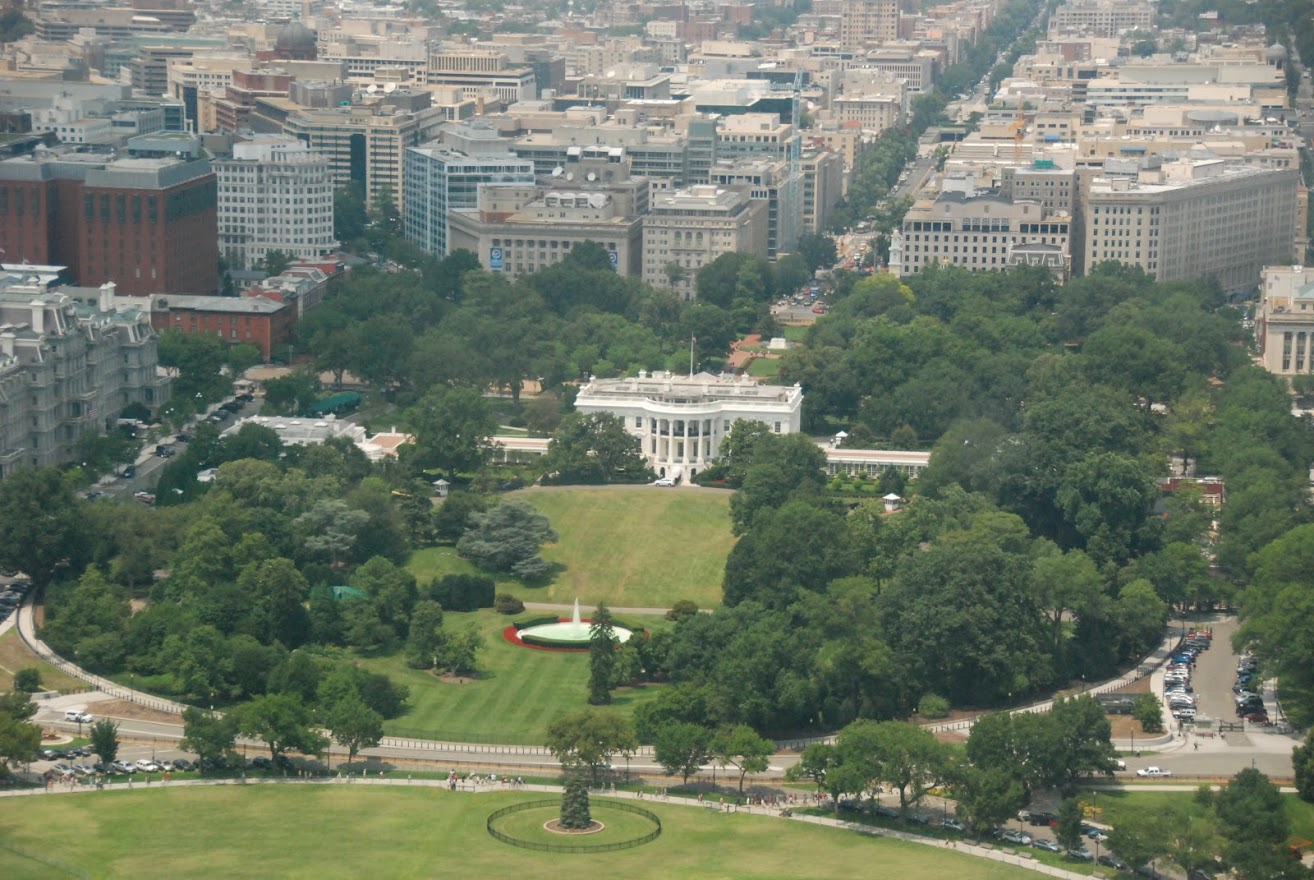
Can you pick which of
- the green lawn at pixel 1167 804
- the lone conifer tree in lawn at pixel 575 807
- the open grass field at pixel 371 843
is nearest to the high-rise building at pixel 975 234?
the green lawn at pixel 1167 804

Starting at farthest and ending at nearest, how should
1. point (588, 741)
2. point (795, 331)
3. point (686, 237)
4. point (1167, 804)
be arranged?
1. point (686, 237)
2. point (795, 331)
3. point (588, 741)
4. point (1167, 804)

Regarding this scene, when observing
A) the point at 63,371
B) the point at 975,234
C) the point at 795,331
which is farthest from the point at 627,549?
the point at 975,234

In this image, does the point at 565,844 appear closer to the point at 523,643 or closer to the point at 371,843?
the point at 371,843

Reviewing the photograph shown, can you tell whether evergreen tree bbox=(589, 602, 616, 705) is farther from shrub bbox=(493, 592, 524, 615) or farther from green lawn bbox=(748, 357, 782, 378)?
green lawn bbox=(748, 357, 782, 378)

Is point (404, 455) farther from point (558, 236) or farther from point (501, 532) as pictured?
point (558, 236)

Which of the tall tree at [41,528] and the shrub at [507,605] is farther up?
the tall tree at [41,528]

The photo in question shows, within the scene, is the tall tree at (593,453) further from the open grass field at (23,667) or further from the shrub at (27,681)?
the shrub at (27,681)
